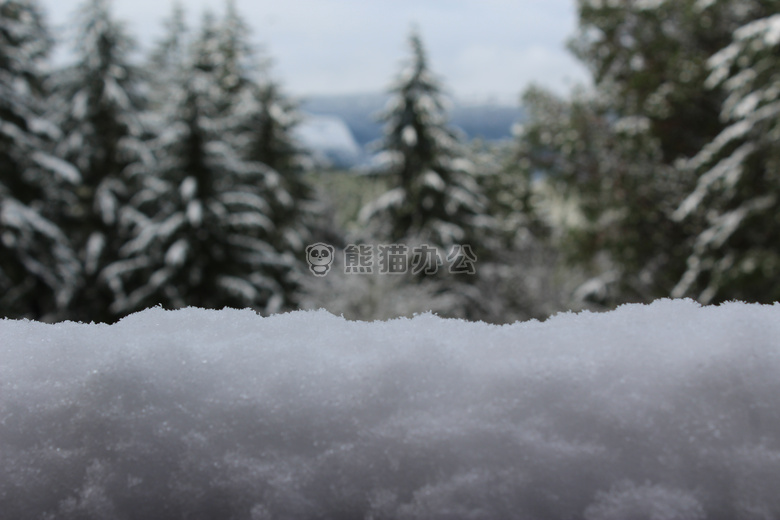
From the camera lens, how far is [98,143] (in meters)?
18.0

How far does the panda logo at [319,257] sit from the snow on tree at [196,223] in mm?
1312

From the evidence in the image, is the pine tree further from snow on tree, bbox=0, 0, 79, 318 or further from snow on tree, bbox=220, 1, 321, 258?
snow on tree, bbox=0, 0, 79, 318

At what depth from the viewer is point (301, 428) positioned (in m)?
0.60

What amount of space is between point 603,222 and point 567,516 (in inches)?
763

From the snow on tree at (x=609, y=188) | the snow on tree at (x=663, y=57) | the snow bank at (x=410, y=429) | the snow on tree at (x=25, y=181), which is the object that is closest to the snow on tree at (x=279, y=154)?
the snow on tree at (x=25, y=181)

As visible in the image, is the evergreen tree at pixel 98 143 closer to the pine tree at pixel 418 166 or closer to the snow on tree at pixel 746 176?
the pine tree at pixel 418 166

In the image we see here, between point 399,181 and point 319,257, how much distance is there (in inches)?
127

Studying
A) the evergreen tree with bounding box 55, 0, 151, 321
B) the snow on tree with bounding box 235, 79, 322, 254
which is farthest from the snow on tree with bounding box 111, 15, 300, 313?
the snow on tree with bounding box 235, 79, 322, 254

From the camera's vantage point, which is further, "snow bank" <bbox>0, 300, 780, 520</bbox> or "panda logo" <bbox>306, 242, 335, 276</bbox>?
"panda logo" <bbox>306, 242, 335, 276</bbox>

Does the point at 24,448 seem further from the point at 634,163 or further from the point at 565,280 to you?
the point at 565,280

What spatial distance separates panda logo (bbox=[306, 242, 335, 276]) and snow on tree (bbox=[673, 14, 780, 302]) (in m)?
8.76

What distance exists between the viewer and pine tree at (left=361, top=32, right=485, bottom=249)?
58.9ft

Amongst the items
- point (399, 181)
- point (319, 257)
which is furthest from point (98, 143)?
point (399, 181)

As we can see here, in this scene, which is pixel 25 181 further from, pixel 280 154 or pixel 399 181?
pixel 399 181
